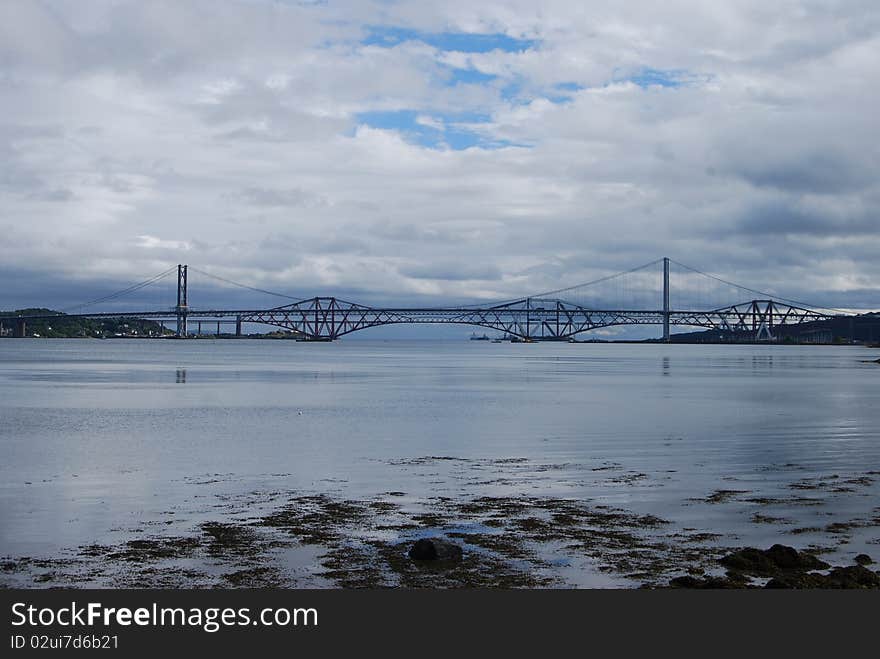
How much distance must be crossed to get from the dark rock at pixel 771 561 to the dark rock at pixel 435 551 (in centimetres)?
224

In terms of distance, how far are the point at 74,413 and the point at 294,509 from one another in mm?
15183

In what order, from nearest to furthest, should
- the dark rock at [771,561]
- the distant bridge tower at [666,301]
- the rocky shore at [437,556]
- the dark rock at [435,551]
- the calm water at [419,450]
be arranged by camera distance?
the rocky shore at [437,556] → the dark rock at [771,561] → the dark rock at [435,551] → the calm water at [419,450] → the distant bridge tower at [666,301]

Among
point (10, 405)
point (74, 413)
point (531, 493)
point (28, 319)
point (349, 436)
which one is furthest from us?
point (28, 319)

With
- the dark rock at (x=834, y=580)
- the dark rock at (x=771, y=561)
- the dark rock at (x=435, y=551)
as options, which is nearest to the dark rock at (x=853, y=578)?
the dark rock at (x=834, y=580)

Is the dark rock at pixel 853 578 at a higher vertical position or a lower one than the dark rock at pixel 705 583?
higher

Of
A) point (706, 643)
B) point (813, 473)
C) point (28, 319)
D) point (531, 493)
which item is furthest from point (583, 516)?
point (28, 319)

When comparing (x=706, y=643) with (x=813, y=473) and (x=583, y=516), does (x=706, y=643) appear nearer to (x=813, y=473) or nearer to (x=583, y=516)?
(x=583, y=516)

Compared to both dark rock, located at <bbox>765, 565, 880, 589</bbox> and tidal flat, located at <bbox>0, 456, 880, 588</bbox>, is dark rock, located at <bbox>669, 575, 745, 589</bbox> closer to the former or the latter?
tidal flat, located at <bbox>0, 456, 880, 588</bbox>

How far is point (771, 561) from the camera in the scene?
7.89 meters

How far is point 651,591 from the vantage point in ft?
23.7

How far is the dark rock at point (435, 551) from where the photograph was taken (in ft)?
26.8

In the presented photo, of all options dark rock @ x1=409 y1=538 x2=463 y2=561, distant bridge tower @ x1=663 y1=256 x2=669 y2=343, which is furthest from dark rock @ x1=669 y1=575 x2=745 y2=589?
distant bridge tower @ x1=663 y1=256 x2=669 y2=343

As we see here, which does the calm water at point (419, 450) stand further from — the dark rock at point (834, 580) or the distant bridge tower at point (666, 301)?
the distant bridge tower at point (666, 301)

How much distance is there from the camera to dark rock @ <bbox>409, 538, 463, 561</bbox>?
8172 mm
